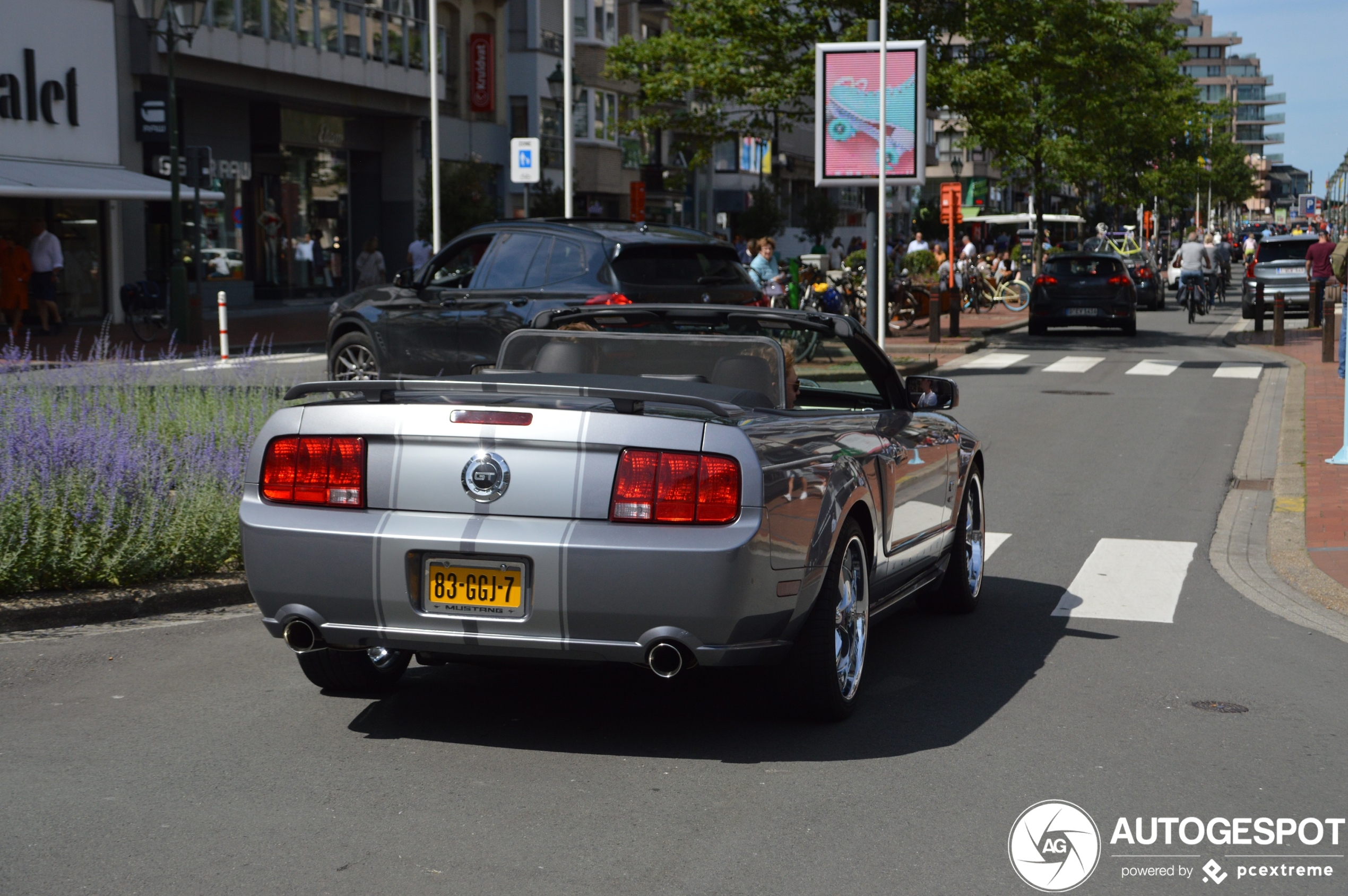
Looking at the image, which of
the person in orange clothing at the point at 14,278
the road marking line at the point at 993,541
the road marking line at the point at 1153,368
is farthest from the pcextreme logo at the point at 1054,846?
the person in orange clothing at the point at 14,278

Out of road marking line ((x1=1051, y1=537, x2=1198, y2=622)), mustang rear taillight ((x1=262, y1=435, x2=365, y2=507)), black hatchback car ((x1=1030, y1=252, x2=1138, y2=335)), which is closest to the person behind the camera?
mustang rear taillight ((x1=262, y1=435, x2=365, y2=507))

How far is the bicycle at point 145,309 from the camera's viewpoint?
28016 millimetres

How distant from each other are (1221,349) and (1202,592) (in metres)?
21.2

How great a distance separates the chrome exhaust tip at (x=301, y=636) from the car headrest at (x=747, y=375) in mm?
1664

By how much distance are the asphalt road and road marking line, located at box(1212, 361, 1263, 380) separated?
51.4ft

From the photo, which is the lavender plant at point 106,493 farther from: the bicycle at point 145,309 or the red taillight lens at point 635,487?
Result: the bicycle at point 145,309

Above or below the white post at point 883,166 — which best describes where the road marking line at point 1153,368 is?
below

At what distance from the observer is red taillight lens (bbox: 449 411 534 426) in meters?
4.93

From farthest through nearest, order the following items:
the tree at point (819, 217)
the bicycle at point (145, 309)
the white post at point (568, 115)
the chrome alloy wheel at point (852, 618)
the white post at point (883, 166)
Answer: the tree at point (819, 217), the bicycle at point (145, 309), the white post at point (568, 115), the white post at point (883, 166), the chrome alloy wheel at point (852, 618)

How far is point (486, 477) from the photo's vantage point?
493cm

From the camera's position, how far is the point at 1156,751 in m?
5.28

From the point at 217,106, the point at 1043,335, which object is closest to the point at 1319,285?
the point at 1043,335

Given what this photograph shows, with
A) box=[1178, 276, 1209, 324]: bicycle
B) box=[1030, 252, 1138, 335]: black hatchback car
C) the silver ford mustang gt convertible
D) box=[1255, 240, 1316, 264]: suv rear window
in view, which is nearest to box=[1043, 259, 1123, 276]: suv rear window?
box=[1030, 252, 1138, 335]: black hatchback car

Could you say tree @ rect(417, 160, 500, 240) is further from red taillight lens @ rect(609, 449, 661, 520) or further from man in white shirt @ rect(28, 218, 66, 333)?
red taillight lens @ rect(609, 449, 661, 520)
